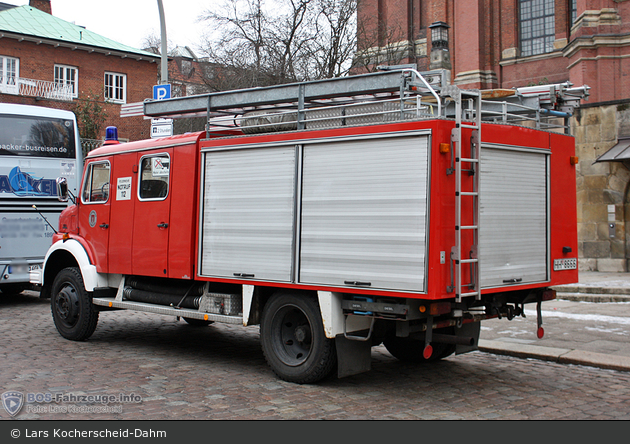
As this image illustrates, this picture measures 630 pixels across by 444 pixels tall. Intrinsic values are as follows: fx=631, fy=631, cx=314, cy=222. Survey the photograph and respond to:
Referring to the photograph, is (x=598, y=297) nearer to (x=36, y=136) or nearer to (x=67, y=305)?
(x=67, y=305)

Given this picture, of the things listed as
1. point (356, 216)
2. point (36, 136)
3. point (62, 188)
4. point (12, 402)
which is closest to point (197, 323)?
point (62, 188)

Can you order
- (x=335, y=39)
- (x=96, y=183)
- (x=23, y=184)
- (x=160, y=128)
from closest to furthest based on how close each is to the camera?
(x=96, y=183), (x=160, y=128), (x=23, y=184), (x=335, y=39)

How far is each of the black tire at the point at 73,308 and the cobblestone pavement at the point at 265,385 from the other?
0.59ft

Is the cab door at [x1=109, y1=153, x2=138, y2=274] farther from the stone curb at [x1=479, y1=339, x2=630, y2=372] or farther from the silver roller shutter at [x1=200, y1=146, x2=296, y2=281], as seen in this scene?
the stone curb at [x1=479, y1=339, x2=630, y2=372]

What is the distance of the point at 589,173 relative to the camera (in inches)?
692

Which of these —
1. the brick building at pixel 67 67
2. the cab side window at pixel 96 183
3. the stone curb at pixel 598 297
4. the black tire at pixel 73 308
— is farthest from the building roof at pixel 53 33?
the stone curb at pixel 598 297

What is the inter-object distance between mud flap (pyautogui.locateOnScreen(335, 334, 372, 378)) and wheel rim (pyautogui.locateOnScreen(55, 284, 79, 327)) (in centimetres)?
458

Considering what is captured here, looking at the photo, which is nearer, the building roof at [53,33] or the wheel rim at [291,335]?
the wheel rim at [291,335]

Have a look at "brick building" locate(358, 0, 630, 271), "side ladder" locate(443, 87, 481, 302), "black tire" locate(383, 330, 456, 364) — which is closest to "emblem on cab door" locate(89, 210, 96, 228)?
"black tire" locate(383, 330, 456, 364)

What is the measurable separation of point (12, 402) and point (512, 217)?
5175 millimetres

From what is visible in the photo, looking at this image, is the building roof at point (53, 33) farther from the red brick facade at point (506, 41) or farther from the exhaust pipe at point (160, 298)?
the exhaust pipe at point (160, 298)

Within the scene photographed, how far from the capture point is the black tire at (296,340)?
20.9 ft

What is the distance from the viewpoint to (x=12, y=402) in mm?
5859

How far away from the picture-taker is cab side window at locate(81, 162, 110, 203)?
9148mm
